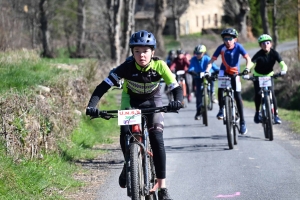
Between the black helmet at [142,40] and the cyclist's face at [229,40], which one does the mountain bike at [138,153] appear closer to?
Result: the black helmet at [142,40]

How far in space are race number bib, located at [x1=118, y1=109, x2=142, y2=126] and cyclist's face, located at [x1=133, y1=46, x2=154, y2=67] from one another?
65 cm

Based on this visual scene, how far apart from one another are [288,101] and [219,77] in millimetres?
9140

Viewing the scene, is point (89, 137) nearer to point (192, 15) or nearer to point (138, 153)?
point (138, 153)

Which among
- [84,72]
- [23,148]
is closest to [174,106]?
[23,148]

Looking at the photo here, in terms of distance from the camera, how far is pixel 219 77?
12516 millimetres

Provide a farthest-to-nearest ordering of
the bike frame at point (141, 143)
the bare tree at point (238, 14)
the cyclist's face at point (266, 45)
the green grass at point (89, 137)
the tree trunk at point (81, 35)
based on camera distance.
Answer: the bare tree at point (238, 14) < the tree trunk at point (81, 35) < the cyclist's face at point (266, 45) < the green grass at point (89, 137) < the bike frame at point (141, 143)

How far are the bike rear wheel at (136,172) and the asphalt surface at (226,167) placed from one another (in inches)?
55.4

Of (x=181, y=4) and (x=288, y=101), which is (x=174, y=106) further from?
(x=181, y=4)

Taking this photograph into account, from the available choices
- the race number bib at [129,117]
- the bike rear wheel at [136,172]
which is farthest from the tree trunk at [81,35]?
the bike rear wheel at [136,172]

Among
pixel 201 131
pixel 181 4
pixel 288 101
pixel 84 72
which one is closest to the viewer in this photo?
pixel 201 131

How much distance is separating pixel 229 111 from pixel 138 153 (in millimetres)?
5465

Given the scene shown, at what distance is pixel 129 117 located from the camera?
6.83m

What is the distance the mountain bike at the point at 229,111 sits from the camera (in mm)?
11781

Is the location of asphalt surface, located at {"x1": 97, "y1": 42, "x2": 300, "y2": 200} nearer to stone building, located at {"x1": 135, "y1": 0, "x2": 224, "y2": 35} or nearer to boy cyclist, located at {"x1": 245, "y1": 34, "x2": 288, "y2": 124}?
boy cyclist, located at {"x1": 245, "y1": 34, "x2": 288, "y2": 124}
